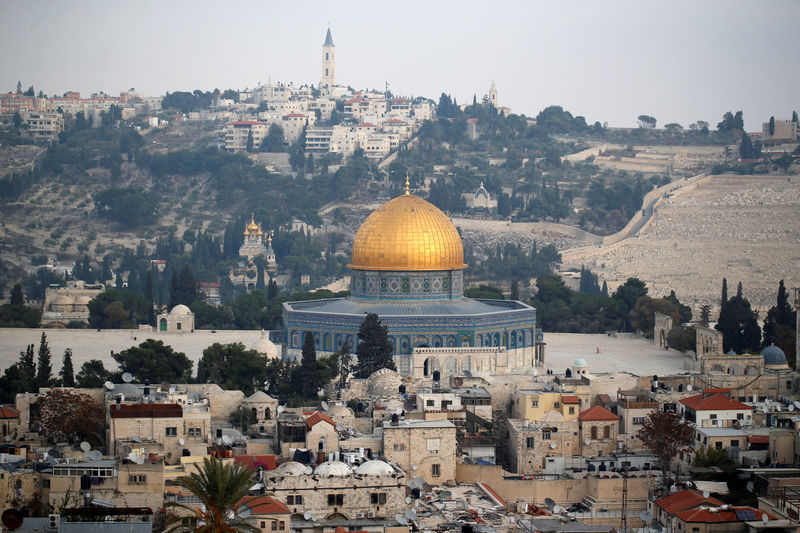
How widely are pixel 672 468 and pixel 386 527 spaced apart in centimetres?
713

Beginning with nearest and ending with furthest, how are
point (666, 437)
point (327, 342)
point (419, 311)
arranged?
1. point (666, 437)
2. point (327, 342)
3. point (419, 311)

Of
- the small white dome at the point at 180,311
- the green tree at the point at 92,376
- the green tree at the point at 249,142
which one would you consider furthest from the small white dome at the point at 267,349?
the green tree at the point at 249,142

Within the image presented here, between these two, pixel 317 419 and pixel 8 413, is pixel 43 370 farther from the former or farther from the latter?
pixel 317 419

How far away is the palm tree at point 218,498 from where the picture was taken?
80.6 feet

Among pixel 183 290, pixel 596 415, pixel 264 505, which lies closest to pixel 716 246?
pixel 183 290

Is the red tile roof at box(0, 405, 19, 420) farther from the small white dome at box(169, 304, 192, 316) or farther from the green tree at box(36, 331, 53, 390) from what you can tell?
the small white dome at box(169, 304, 192, 316)

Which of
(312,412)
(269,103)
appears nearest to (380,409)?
(312,412)

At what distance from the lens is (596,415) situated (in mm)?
35000

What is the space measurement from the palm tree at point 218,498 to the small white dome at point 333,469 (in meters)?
3.63

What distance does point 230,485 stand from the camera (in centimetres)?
2517

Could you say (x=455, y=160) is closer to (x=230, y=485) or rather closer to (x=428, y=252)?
(x=428, y=252)

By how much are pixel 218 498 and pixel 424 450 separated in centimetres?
759

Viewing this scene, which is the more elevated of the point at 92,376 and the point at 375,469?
the point at 92,376

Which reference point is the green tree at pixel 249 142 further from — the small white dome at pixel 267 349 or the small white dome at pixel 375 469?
the small white dome at pixel 375 469
